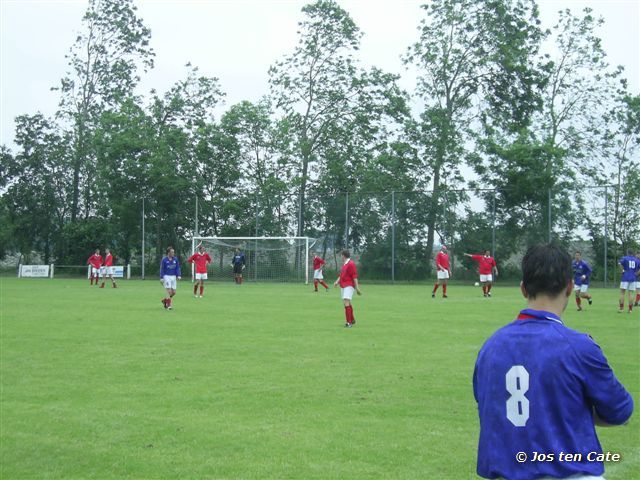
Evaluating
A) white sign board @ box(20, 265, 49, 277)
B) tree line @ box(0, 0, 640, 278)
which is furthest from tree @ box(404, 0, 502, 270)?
white sign board @ box(20, 265, 49, 277)

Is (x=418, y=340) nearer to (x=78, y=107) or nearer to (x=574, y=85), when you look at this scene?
(x=574, y=85)

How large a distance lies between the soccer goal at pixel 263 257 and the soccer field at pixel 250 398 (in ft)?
83.9

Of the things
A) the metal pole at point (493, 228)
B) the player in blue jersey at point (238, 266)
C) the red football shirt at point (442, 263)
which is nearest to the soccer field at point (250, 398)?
the red football shirt at point (442, 263)

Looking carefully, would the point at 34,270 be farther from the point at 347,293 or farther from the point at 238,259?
the point at 347,293

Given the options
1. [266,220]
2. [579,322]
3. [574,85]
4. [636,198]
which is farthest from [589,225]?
[579,322]

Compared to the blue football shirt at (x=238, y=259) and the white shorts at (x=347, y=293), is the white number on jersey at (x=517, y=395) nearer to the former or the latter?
the white shorts at (x=347, y=293)

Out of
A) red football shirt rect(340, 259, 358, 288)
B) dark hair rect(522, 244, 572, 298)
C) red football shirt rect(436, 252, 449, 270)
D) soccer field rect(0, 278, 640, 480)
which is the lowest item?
soccer field rect(0, 278, 640, 480)

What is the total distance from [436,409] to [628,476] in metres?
2.58

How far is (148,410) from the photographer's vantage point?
8438 millimetres

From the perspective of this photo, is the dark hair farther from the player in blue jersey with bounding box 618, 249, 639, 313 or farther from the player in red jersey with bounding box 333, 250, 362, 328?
the player in blue jersey with bounding box 618, 249, 639, 313

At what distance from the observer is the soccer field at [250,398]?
6.57 meters

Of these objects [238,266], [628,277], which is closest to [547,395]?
[628,277]

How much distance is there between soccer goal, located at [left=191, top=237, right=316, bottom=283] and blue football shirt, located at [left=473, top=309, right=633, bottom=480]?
39.3 m

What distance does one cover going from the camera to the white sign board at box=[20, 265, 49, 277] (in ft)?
177
